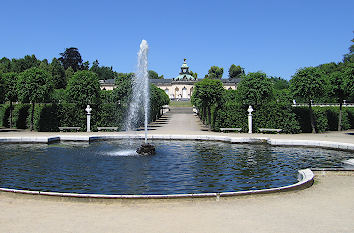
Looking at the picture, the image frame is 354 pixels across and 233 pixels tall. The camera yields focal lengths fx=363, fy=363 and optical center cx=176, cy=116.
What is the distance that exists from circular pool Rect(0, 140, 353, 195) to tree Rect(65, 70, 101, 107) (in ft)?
29.9

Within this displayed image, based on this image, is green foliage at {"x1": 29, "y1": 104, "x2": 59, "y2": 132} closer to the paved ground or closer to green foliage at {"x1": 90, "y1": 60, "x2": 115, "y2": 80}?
the paved ground

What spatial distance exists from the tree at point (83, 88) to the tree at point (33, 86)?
1715mm

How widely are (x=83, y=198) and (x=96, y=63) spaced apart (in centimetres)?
15280

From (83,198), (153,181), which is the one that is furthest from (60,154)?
(83,198)

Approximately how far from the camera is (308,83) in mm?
25594

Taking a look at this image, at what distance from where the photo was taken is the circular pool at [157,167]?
10.1 metres

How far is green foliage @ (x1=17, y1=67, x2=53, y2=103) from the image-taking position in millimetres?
27500

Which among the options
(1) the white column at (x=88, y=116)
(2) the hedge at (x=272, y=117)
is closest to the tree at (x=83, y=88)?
(1) the white column at (x=88, y=116)

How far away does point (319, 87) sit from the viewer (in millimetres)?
25703

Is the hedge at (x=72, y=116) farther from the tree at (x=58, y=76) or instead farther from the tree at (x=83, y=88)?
the tree at (x=58, y=76)

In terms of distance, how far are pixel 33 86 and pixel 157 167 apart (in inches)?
711

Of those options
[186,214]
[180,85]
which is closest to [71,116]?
[186,214]

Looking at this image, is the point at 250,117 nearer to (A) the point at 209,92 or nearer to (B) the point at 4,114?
(A) the point at 209,92

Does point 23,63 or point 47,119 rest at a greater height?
point 23,63
